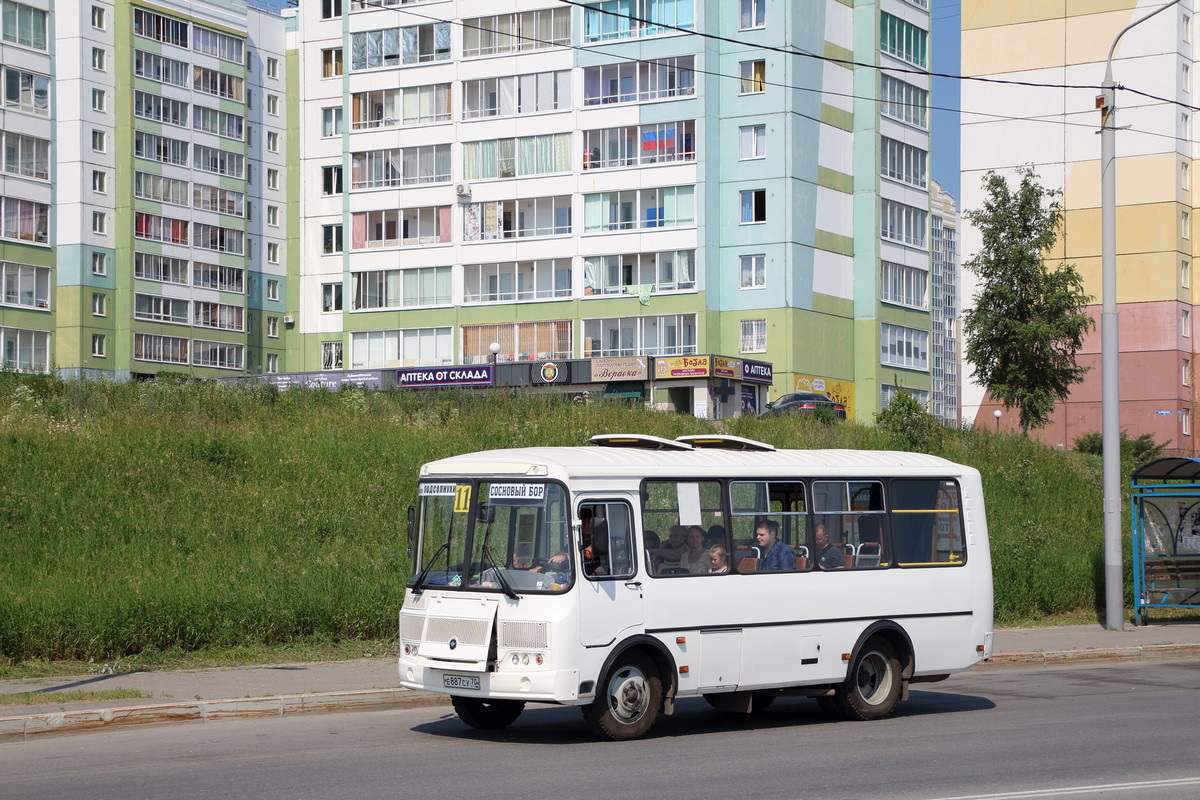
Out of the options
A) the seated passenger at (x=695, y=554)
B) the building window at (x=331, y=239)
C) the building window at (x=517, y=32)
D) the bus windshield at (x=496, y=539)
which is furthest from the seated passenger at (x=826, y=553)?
the building window at (x=331, y=239)

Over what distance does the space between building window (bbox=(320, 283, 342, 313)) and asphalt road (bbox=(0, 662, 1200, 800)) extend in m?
69.7

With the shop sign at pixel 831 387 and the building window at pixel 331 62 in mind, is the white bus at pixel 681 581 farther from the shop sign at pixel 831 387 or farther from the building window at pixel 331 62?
the building window at pixel 331 62

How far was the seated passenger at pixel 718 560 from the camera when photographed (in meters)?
13.4

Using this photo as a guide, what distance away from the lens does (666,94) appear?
2808 inches

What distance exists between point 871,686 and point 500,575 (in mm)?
4249

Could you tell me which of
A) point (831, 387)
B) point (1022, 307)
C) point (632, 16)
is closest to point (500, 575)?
point (1022, 307)

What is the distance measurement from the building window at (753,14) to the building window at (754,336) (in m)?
14.3

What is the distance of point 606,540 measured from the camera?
41.5 ft

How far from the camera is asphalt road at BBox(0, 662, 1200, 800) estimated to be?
10078mm

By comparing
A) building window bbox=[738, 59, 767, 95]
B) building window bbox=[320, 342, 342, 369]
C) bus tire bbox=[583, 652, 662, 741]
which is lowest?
bus tire bbox=[583, 652, 662, 741]

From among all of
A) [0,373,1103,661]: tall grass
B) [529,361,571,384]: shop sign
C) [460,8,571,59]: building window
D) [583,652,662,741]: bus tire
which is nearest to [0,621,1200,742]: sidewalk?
[0,373,1103,661]: tall grass

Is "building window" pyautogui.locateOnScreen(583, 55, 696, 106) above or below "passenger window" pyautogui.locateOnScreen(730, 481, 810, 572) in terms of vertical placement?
above

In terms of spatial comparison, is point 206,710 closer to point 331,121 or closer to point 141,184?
point 331,121

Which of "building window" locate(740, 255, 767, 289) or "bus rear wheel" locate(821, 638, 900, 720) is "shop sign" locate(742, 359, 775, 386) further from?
"bus rear wheel" locate(821, 638, 900, 720)
